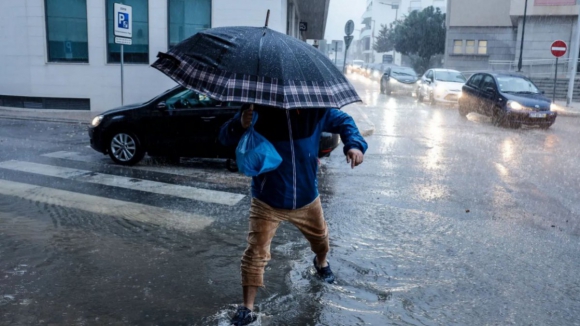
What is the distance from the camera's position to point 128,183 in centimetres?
759

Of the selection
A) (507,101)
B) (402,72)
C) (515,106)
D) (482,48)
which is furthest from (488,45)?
(515,106)

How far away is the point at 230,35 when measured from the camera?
10.9 ft

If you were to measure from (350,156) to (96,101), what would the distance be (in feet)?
49.4

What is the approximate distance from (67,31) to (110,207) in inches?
487

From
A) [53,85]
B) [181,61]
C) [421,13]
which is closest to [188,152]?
[181,61]

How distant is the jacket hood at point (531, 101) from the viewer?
15.4m

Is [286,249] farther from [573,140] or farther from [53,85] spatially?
[53,85]

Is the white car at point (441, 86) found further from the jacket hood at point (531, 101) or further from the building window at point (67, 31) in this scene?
the building window at point (67, 31)

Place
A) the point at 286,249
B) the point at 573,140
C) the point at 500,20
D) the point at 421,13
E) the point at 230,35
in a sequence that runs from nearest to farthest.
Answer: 1. the point at 230,35
2. the point at 286,249
3. the point at 573,140
4. the point at 500,20
5. the point at 421,13

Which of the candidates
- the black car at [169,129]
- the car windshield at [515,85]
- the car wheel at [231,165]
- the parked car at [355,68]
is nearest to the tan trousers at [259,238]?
the black car at [169,129]

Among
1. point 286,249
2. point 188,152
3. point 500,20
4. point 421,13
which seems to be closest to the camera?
point 286,249

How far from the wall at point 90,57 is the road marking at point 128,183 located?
8390 mm

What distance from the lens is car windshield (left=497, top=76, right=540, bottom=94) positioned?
16500 mm

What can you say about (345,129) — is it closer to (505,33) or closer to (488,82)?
(488,82)
